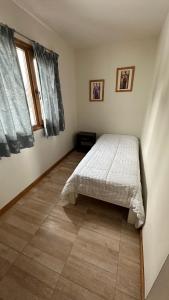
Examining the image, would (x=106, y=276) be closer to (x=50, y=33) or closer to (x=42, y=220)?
(x=42, y=220)

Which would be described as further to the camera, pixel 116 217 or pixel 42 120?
pixel 42 120

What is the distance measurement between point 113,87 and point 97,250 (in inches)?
119

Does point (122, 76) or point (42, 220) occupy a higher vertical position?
point (122, 76)

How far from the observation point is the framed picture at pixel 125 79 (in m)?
2.80

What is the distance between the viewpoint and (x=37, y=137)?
216 cm

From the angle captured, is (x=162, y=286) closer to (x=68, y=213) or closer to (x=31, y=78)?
(x=68, y=213)

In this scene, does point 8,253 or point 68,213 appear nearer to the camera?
point 8,253

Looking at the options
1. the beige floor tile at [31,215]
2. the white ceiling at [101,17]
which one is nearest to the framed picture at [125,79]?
the white ceiling at [101,17]

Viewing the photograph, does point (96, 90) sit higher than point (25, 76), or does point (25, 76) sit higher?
point (25, 76)

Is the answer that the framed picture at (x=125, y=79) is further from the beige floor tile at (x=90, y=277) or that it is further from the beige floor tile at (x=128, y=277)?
the beige floor tile at (x=90, y=277)

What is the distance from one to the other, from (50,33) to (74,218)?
112 inches

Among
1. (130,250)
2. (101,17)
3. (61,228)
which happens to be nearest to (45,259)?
(61,228)

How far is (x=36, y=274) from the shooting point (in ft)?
3.67

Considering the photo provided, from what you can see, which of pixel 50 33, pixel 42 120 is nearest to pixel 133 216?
pixel 42 120
